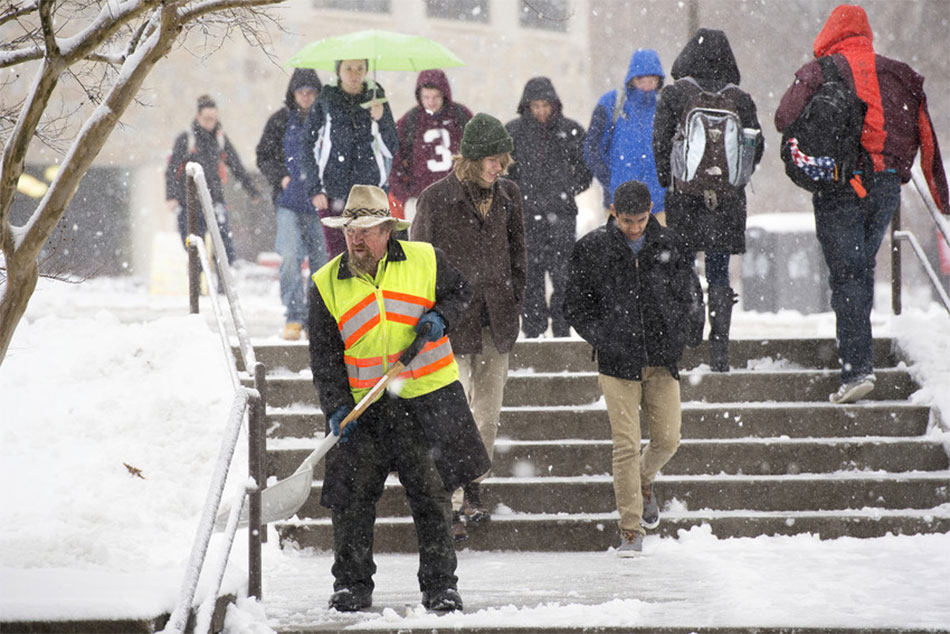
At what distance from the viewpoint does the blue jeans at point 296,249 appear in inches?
396

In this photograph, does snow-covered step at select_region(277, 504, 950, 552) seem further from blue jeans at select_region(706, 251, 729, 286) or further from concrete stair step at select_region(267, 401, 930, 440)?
blue jeans at select_region(706, 251, 729, 286)

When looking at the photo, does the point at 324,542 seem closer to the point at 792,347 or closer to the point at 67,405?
the point at 67,405

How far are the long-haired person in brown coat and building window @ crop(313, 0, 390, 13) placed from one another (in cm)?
2519

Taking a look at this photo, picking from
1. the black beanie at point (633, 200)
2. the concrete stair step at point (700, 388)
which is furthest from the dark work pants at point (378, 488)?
the concrete stair step at point (700, 388)

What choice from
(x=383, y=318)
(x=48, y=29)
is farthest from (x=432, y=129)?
(x=48, y=29)

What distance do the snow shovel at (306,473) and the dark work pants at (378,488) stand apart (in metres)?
0.13

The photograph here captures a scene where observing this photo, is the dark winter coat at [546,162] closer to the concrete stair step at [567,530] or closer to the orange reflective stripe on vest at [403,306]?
the concrete stair step at [567,530]

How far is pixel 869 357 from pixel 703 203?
145 cm

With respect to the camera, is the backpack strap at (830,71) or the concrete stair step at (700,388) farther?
the concrete stair step at (700,388)

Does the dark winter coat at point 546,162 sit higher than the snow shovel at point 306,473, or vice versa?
the dark winter coat at point 546,162

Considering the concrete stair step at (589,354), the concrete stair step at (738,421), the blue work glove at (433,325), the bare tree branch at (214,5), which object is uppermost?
the bare tree branch at (214,5)

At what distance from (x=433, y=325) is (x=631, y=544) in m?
2.05

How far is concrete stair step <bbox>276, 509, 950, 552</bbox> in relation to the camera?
721 centimetres

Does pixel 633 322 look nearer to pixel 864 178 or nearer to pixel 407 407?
pixel 407 407
